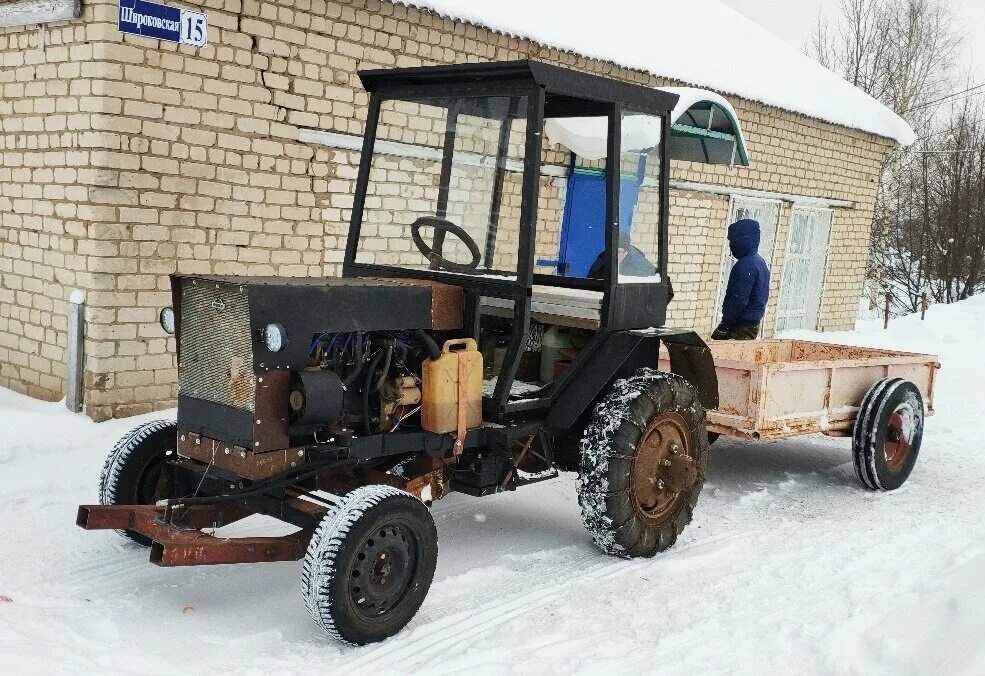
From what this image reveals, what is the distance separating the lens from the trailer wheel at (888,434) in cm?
620

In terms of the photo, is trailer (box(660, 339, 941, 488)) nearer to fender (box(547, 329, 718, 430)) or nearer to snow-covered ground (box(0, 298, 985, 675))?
snow-covered ground (box(0, 298, 985, 675))

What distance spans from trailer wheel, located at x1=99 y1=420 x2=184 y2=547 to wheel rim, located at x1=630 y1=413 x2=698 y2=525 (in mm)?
2200

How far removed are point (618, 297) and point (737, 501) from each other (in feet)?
6.02

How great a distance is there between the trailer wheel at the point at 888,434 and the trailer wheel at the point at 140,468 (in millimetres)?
4142

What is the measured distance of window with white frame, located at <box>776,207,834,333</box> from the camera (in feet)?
47.7

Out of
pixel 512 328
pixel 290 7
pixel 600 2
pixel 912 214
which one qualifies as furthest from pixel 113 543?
pixel 912 214

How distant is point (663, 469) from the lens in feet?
16.2

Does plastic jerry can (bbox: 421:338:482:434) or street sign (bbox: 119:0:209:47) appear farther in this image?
street sign (bbox: 119:0:209:47)

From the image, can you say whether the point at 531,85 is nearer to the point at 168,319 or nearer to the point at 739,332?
the point at 168,319

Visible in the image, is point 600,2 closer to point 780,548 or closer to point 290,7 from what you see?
point 290,7

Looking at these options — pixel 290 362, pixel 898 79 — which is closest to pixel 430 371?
pixel 290 362

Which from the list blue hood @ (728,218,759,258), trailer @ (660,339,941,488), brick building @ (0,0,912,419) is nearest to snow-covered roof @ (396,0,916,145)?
brick building @ (0,0,912,419)

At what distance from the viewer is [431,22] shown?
28.3 ft

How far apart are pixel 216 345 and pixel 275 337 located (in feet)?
1.28
